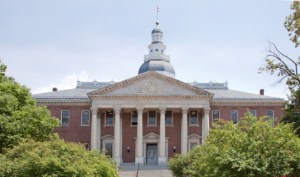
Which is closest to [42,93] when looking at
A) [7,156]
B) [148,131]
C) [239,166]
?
[148,131]

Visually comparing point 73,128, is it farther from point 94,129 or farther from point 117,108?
point 117,108

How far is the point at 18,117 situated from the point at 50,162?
474 inches

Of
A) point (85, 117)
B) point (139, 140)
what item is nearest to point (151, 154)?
point (139, 140)

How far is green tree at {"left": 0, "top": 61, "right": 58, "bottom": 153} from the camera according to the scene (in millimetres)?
30750

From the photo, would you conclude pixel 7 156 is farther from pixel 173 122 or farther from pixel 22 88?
pixel 173 122

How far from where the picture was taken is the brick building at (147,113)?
58.1 meters

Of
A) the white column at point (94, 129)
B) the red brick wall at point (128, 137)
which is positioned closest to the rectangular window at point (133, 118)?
the red brick wall at point (128, 137)

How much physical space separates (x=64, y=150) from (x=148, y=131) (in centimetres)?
3691

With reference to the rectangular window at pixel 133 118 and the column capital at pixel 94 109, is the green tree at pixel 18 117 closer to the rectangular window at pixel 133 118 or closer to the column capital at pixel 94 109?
the column capital at pixel 94 109

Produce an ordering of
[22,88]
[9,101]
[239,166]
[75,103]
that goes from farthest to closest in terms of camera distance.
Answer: [75,103] < [22,88] < [9,101] < [239,166]

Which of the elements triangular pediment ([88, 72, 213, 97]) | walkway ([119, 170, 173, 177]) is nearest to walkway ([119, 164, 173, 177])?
walkway ([119, 170, 173, 177])

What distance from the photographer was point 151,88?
5872 centimetres

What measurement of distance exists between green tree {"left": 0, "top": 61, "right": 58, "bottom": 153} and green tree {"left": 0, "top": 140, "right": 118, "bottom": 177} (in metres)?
5.84

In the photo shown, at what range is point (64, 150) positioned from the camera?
24.0 metres
